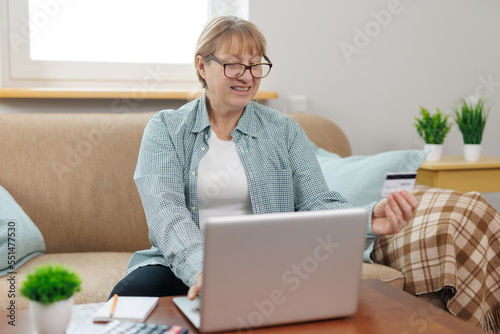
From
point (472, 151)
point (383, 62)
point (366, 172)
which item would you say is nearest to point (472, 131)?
point (472, 151)

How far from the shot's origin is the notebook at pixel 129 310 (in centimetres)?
102

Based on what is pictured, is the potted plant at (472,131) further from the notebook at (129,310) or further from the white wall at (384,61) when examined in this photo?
the notebook at (129,310)

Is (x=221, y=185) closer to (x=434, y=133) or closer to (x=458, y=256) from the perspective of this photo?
(x=458, y=256)

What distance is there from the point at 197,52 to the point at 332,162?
754 mm

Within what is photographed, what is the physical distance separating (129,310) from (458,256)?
1060 mm

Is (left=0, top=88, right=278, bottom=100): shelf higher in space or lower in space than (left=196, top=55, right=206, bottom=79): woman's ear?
lower

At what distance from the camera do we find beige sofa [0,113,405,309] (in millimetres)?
2006

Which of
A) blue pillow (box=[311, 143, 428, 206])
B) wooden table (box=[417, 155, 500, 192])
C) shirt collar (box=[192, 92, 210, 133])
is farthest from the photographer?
wooden table (box=[417, 155, 500, 192])

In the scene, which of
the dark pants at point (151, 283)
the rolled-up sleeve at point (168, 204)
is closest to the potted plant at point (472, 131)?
the rolled-up sleeve at point (168, 204)

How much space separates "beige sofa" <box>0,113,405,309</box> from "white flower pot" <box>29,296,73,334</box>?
39.1 inches

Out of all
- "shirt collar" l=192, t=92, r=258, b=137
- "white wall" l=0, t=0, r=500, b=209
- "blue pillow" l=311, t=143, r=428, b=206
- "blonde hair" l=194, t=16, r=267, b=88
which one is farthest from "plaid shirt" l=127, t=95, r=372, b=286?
"white wall" l=0, t=0, r=500, b=209

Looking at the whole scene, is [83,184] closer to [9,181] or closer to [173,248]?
[9,181]

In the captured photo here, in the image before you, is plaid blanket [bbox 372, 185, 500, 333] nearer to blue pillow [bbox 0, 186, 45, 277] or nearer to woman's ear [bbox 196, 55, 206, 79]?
woman's ear [bbox 196, 55, 206, 79]

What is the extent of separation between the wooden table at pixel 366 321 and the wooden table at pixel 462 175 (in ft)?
4.66
